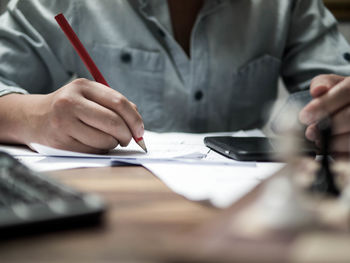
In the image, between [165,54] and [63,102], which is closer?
[63,102]

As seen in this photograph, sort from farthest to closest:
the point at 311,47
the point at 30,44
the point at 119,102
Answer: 1. the point at 311,47
2. the point at 30,44
3. the point at 119,102

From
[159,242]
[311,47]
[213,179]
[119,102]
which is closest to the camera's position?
[159,242]

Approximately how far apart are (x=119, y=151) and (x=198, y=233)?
326 millimetres

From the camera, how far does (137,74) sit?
2.73 feet

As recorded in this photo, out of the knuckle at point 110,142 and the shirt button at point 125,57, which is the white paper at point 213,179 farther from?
the shirt button at point 125,57

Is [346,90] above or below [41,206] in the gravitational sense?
below

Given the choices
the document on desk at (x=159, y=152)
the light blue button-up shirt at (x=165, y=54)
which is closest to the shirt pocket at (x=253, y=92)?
the light blue button-up shirt at (x=165, y=54)

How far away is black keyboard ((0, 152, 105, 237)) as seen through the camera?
22cm

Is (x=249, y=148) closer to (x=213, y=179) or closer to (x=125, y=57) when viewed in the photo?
(x=213, y=179)

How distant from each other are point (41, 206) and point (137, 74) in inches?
24.6

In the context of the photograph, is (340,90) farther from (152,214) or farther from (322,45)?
(322,45)

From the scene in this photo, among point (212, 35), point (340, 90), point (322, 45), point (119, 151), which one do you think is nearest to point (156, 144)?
point (119, 151)

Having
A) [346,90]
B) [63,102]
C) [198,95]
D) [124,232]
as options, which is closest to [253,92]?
[198,95]

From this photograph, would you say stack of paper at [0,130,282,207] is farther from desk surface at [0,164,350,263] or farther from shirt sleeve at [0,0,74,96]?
shirt sleeve at [0,0,74,96]
